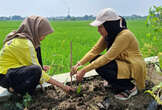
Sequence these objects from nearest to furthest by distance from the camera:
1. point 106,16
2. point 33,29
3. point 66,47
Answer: point 106,16 → point 33,29 → point 66,47

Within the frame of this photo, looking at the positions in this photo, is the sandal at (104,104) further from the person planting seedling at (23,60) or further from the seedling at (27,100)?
the seedling at (27,100)

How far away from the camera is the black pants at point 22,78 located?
2.08m

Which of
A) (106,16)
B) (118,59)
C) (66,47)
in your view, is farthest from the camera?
(66,47)

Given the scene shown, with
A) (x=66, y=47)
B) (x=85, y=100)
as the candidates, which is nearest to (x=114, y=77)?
(x=85, y=100)

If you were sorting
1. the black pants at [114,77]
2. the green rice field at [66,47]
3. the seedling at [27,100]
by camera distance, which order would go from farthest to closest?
the green rice field at [66,47] < the black pants at [114,77] < the seedling at [27,100]

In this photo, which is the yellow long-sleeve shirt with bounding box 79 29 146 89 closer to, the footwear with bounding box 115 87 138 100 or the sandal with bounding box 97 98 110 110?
the footwear with bounding box 115 87 138 100

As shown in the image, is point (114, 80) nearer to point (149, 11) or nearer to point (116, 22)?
point (116, 22)

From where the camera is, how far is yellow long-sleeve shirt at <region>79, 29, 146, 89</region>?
211 centimetres

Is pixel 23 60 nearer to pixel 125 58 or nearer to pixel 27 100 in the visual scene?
Answer: pixel 27 100

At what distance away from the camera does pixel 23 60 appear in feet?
6.96

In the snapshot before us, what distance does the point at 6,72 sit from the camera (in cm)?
213

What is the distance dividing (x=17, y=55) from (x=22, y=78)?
27cm

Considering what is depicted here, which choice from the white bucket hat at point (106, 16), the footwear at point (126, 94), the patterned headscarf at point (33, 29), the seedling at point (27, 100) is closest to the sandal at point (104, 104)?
the footwear at point (126, 94)

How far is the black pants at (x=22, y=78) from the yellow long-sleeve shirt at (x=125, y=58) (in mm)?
580
